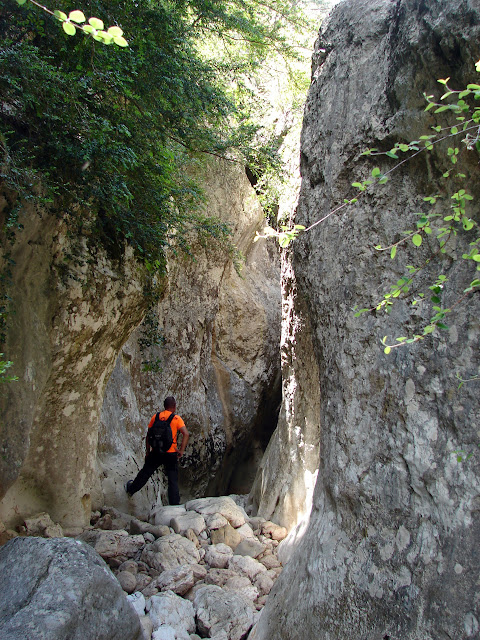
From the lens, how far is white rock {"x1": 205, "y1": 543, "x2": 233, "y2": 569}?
15.5ft

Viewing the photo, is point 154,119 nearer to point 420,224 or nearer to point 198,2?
point 198,2

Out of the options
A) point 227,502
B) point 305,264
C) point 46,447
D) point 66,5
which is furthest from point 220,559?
point 66,5

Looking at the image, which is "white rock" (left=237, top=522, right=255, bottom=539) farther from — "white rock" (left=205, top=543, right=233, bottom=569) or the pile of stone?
"white rock" (left=205, top=543, right=233, bottom=569)

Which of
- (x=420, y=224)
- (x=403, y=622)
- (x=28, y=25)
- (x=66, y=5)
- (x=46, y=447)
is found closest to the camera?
(x=420, y=224)

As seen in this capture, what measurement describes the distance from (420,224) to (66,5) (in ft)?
10.4

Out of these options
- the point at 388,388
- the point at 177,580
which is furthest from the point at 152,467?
the point at 388,388

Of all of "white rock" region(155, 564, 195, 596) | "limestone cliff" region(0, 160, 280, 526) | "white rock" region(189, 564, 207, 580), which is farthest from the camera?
"limestone cliff" region(0, 160, 280, 526)

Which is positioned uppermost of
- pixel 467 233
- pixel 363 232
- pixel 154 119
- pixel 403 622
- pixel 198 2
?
pixel 198 2

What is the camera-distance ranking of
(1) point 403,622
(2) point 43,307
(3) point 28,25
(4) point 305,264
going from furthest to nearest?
(2) point 43,307 → (4) point 305,264 → (3) point 28,25 → (1) point 403,622

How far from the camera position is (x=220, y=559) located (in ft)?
15.6

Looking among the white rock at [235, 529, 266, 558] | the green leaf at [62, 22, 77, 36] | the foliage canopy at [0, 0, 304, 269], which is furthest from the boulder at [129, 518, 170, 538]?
the green leaf at [62, 22, 77, 36]

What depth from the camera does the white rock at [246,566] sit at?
459 cm

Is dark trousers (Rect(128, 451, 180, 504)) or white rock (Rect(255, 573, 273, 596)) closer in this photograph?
white rock (Rect(255, 573, 273, 596))

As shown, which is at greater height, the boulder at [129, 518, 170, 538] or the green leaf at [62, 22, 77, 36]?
the green leaf at [62, 22, 77, 36]
